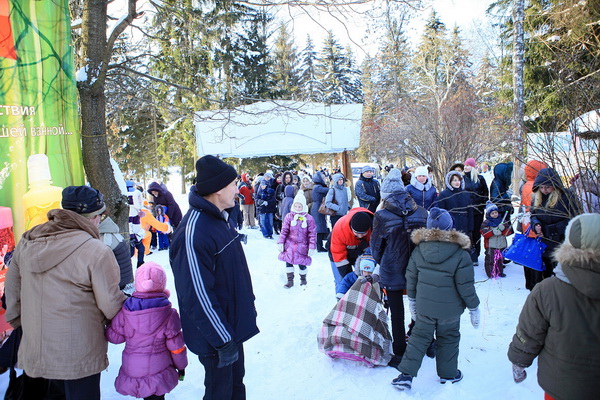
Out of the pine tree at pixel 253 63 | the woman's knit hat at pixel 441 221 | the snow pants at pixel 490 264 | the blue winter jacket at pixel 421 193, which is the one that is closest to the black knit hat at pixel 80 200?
the woman's knit hat at pixel 441 221

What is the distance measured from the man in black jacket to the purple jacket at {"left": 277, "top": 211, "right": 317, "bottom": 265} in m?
4.00

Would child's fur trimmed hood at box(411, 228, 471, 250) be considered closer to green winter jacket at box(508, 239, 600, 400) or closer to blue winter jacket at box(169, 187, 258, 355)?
green winter jacket at box(508, 239, 600, 400)

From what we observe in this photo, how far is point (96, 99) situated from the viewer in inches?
183

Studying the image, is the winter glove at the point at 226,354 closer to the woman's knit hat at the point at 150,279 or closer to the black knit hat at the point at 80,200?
the woman's knit hat at the point at 150,279

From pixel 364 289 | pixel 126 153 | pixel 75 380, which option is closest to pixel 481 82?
pixel 126 153

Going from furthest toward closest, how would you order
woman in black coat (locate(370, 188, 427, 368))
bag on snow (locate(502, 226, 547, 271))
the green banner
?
bag on snow (locate(502, 226, 547, 271)) → woman in black coat (locate(370, 188, 427, 368)) → the green banner

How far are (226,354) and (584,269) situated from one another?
6.76 ft

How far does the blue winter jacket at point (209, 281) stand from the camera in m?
2.33

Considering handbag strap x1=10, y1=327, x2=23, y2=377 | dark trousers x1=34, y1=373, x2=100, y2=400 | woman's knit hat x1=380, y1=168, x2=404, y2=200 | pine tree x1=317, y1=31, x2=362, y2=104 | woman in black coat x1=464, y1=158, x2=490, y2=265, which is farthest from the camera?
pine tree x1=317, y1=31, x2=362, y2=104

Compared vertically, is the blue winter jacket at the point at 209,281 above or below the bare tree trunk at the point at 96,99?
below

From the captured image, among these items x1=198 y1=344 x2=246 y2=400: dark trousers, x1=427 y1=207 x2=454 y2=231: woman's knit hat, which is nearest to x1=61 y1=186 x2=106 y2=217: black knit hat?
x1=198 y1=344 x2=246 y2=400: dark trousers

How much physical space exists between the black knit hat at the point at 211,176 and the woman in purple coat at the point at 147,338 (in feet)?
2.58

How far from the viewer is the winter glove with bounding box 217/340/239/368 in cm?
238

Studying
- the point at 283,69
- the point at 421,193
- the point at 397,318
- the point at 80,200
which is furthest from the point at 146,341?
the point at 283,69
